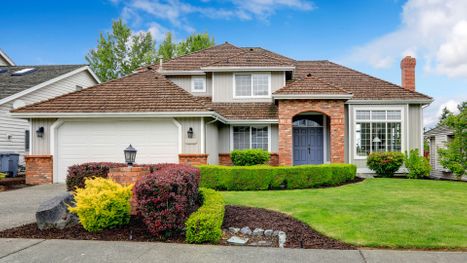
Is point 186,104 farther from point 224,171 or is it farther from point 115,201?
point 115,201

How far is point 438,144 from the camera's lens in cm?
2116

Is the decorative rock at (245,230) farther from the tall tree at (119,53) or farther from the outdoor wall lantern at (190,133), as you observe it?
the tall tree at (119,53)

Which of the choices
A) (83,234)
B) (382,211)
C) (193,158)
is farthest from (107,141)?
(382,211)

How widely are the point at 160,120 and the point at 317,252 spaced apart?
31.9 feet

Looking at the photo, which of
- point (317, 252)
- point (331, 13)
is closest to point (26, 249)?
point (317, 252)

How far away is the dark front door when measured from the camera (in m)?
16.8

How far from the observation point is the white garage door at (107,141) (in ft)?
44.1

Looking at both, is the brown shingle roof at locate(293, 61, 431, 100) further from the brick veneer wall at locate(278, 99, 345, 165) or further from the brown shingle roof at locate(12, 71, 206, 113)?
the brown shingle roof at locate(12, 71, 206, 113)

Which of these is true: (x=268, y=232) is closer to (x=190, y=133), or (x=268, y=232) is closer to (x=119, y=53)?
(x=190, y=133)

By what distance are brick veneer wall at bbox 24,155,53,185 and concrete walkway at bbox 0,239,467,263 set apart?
9.02 metres

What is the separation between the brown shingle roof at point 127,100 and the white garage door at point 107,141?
0.62 m

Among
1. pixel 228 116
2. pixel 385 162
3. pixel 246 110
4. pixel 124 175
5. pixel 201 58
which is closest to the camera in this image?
pixel 124 175

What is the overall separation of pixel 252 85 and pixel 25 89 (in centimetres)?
1228

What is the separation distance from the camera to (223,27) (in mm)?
22125
